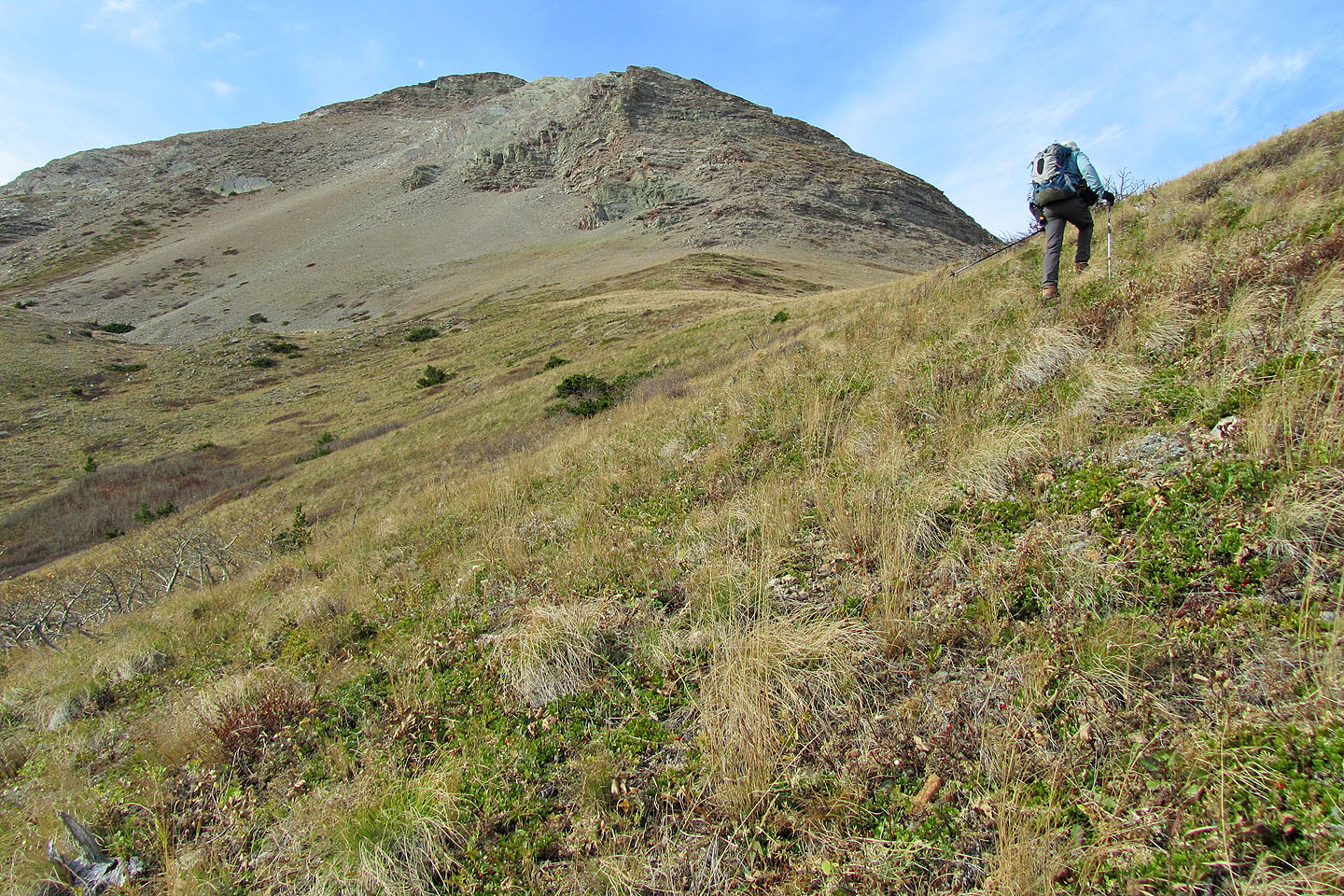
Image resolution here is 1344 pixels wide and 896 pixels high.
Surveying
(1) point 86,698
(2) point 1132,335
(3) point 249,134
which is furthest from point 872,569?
(3) point 249,134

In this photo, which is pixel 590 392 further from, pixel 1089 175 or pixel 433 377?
pixel 433 377

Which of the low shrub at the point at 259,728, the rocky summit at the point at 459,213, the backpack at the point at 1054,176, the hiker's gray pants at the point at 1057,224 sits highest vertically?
the rocky summit at the point at 459,213

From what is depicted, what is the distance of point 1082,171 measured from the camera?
7188mm

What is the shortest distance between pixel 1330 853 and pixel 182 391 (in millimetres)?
56899

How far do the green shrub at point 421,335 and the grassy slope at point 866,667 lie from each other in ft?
148

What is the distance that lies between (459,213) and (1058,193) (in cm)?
9099

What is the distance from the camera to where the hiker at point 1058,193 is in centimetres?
720

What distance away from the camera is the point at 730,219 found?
6838cm

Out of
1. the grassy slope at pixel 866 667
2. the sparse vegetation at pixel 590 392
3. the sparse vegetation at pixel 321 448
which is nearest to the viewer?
the grassy slope at pixel 866 667

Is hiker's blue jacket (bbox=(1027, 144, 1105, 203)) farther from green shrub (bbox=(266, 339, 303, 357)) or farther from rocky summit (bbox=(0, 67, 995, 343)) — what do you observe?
green shrub (bbox=(266, 339, 303, 357))

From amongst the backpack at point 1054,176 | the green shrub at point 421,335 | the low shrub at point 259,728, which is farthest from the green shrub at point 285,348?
the backpack at point 1054,176

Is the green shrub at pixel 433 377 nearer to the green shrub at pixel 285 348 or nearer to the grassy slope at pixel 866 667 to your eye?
the green shrub at pixel 285 348

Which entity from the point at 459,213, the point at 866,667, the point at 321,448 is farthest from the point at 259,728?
the point at 459,213

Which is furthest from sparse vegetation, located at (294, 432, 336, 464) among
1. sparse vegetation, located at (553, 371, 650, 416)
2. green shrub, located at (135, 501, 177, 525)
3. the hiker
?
the hiker
